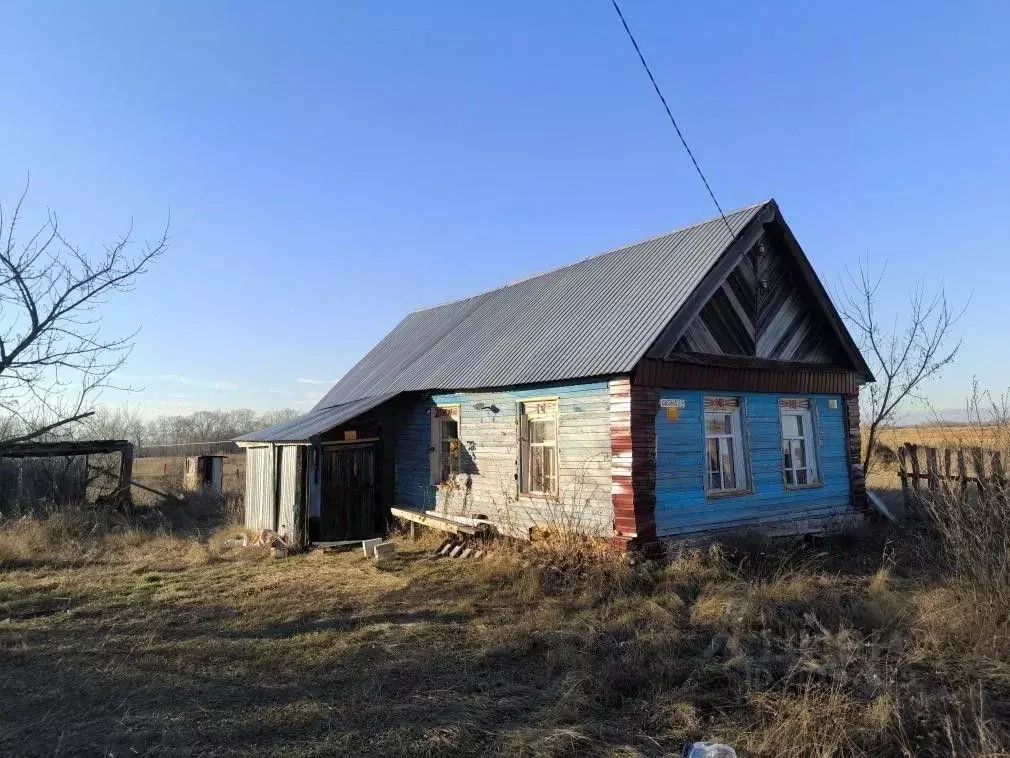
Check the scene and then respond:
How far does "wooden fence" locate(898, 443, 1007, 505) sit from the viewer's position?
711 cm

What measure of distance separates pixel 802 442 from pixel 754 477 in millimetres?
2066

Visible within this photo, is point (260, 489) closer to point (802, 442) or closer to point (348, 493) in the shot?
point (348, 493)

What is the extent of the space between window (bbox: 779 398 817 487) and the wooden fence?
76.4 inches

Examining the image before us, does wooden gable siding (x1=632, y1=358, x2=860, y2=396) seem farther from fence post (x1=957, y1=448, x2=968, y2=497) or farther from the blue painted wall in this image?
fence post (x1=957, y1=448, x2=968, y2=497)

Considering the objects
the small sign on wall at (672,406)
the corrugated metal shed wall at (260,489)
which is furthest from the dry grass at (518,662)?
the corrugated metal shed wall at (260,489)

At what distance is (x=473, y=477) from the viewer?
44.5 feet

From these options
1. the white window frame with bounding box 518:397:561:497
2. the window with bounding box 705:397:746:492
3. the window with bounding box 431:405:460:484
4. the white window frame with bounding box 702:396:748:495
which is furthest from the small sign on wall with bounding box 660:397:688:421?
the window with bounding box 431:405:460:484

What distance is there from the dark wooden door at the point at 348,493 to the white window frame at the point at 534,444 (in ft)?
15.1

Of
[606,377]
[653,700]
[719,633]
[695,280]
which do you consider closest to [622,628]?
[719,633]

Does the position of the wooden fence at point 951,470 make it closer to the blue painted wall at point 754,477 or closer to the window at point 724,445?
the blue painted wall at point 754,477

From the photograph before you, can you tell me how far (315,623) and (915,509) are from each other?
40.8ft

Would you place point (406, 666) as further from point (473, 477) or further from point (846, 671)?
point (473, 477)

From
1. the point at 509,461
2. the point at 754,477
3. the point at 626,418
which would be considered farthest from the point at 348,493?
the point at 754,477

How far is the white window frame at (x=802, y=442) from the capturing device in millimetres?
12891
